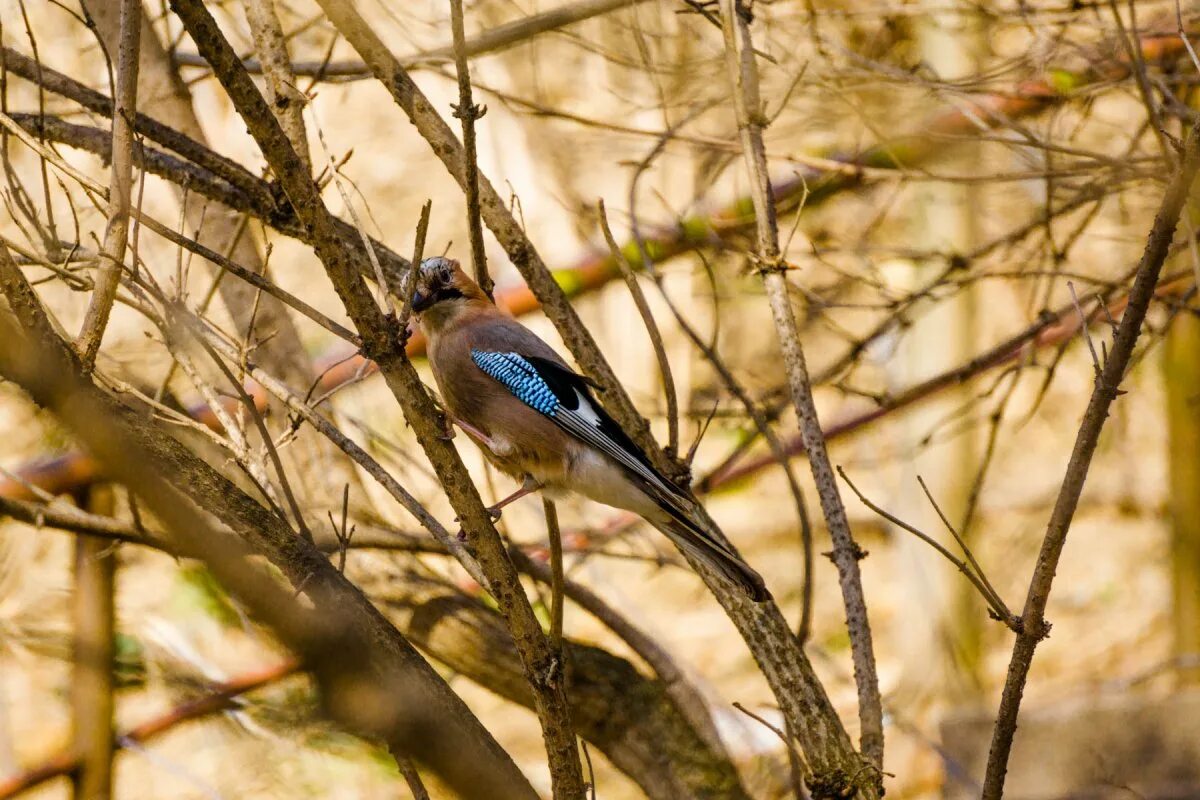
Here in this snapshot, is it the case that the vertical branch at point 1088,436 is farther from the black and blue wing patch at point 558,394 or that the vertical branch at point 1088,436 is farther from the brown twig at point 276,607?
the black and blue wing patch at point 558,394

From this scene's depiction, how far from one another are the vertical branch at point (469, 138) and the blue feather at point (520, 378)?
98cm

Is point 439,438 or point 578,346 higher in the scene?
point 578,346

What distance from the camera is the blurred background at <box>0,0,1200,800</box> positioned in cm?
388

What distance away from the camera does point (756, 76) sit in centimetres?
329

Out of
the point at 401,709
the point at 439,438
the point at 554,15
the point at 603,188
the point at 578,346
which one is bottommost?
the point at 401,709

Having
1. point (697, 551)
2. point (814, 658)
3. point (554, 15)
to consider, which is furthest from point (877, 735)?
→ point (814, 658)

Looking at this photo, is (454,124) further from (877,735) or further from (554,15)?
(877,735)

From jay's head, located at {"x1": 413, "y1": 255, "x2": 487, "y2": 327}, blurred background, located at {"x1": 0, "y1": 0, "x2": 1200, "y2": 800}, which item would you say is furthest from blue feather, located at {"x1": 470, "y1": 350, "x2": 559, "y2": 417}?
blurred background, located at {"x1": 0, "y1": 0, "x2": 1200, "y2": 800}

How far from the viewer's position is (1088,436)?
228 centimetres

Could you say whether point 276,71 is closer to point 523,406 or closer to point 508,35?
point 508,35

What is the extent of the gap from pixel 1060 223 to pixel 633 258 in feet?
18.6

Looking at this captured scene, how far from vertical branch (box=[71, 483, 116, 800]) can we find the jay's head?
1143mm

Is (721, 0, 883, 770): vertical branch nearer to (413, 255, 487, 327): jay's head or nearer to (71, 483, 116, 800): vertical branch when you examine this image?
(413, 255, 487, 327): jay's head

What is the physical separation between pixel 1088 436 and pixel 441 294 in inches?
86.9
